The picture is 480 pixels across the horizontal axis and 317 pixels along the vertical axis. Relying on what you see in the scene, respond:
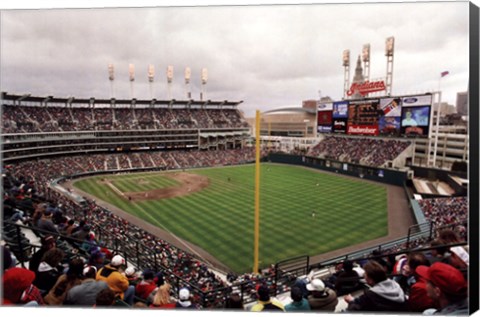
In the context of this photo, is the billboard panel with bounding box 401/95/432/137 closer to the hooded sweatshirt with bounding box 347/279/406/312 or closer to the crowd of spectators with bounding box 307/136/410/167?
the crowd of spectators with bounding box 307/136/410/167

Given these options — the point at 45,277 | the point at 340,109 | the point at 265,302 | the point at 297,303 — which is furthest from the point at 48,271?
the point at 340,109

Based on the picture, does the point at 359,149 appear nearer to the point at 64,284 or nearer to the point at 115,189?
the point at 115,189

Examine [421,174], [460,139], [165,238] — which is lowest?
[165,238]

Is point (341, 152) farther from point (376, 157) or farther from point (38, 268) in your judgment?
point (38, 268)

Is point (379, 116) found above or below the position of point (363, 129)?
above

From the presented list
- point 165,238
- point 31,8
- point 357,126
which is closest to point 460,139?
point 357,126

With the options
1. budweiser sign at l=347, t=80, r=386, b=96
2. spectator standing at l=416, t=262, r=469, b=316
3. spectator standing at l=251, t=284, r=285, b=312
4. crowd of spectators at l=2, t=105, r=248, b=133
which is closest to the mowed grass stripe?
crowd of spectators at l=2, t=105, r=248, b=133

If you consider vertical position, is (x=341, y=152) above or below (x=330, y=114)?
below
